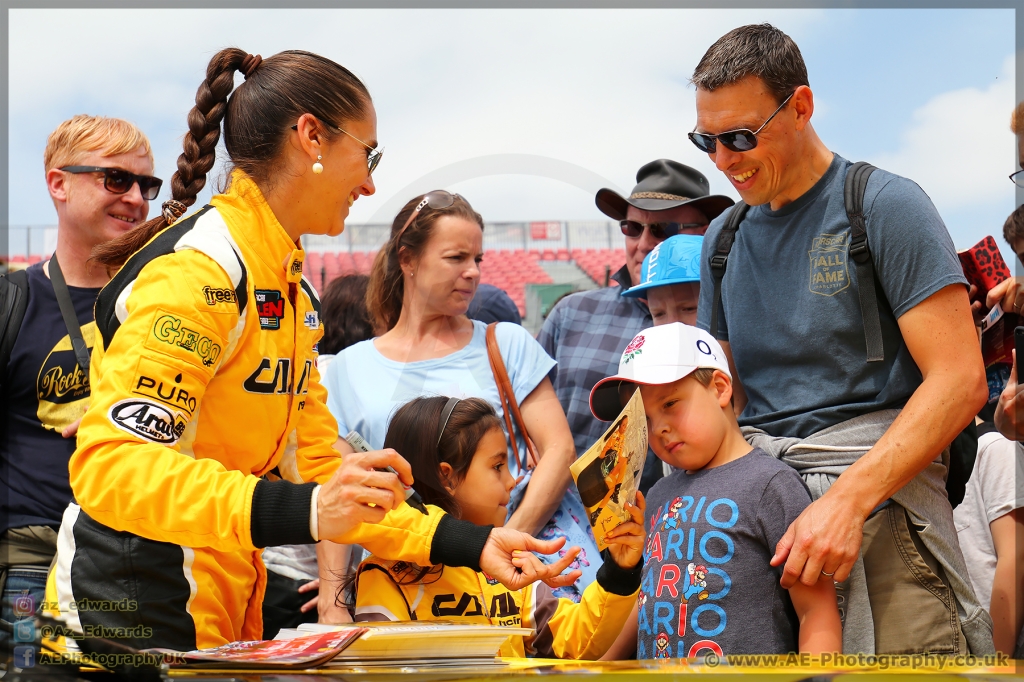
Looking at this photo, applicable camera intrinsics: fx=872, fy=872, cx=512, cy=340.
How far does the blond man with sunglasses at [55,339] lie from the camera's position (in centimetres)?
260

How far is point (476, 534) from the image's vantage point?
6.37 feet

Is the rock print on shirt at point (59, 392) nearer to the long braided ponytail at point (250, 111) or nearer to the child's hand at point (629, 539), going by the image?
the long braided ponytail at point (250, 111)

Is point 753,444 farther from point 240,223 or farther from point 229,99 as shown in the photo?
point 229,99

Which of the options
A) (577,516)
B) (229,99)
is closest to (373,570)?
(577,516)

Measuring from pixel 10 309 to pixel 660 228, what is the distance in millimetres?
2123

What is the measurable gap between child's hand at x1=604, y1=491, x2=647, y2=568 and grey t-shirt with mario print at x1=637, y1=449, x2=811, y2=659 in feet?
0.19

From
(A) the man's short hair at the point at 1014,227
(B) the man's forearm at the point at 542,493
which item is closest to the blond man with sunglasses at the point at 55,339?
Result: (B) the man's forearm at the point at 542,493

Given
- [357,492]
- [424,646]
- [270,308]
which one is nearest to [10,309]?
[270,308]

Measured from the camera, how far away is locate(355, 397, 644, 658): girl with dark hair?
2.13 meters

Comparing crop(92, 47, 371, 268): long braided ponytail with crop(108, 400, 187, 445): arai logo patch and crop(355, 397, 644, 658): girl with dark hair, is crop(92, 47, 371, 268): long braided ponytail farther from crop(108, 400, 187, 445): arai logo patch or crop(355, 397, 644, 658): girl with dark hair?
crop(355, 397, 644, 658): girl with dark hair

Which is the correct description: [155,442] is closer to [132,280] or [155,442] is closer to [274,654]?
[132,280]

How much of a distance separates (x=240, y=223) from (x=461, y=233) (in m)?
0.57

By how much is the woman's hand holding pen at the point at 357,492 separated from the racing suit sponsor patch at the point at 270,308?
384 mm

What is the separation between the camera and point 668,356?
210 cm
